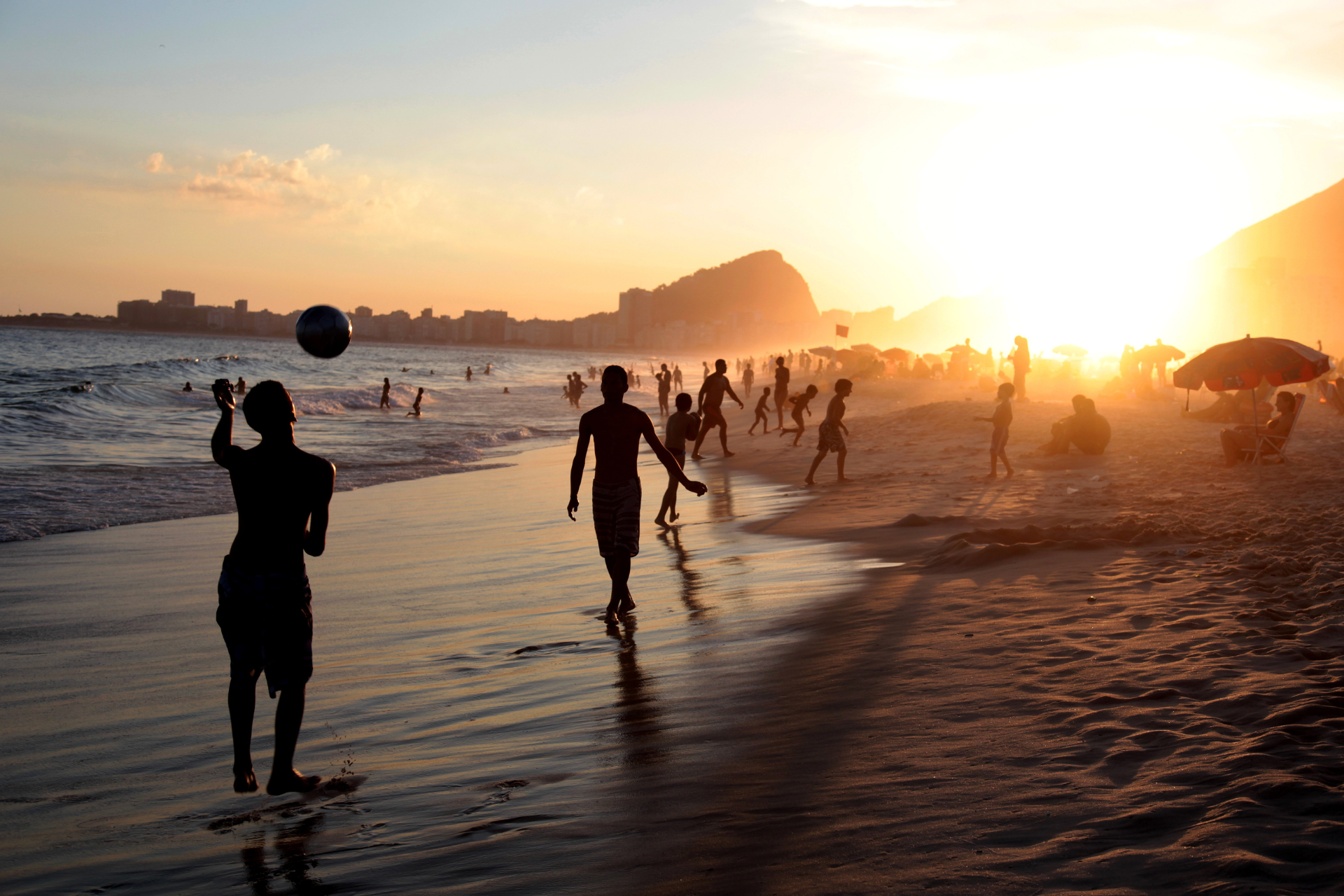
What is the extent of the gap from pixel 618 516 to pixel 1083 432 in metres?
10.9

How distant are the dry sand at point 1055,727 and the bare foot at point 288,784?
61.0 inches

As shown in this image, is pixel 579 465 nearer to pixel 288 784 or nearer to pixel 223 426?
pixel 223 426

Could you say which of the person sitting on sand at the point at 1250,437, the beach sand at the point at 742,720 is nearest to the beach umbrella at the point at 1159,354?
the person sitting on sand at the point at 1250,437

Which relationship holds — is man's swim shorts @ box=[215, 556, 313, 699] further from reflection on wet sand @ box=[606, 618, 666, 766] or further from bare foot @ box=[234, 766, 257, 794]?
reflection on wet sand @ box=[606, 618, 666, 766]

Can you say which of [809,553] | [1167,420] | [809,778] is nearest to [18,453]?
[809,553]

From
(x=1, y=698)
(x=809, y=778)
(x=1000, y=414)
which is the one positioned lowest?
(x=1, y=698)

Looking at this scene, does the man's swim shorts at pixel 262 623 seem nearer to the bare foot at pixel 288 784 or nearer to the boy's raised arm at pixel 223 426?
the bare foot at pixel 288 784

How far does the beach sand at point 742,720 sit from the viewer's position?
2.78m

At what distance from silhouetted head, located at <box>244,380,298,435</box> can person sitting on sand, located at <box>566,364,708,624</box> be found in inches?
105

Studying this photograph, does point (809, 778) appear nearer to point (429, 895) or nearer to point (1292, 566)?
point (429, 895)

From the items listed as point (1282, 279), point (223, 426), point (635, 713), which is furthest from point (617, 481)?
point (1282, 279)

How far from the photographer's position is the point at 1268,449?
1258 cm

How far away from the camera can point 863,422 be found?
22.8 m

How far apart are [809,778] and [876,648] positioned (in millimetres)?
1778
